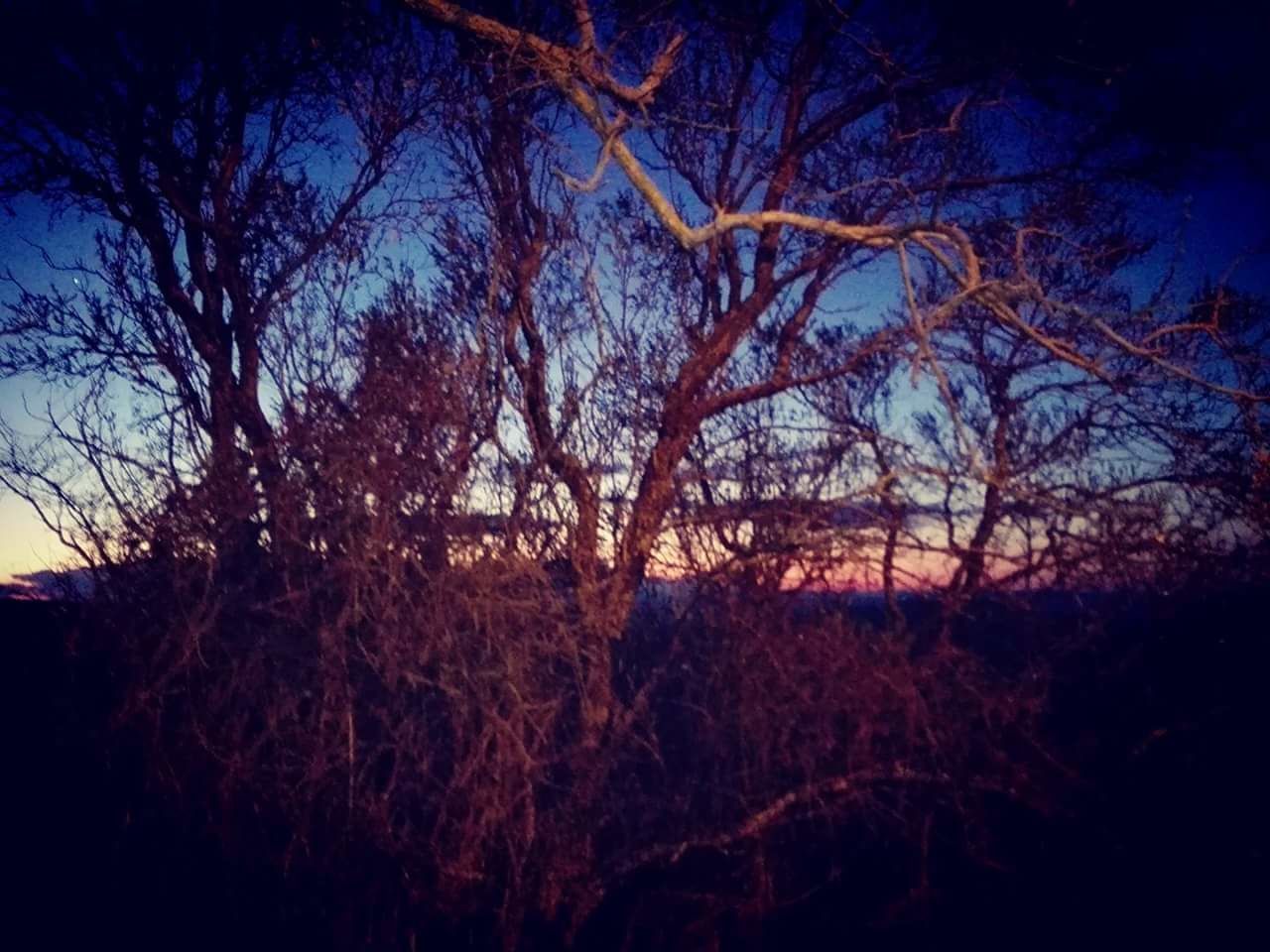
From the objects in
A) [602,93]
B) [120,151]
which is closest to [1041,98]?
[602,93]

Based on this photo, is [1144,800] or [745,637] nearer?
[1144,800]

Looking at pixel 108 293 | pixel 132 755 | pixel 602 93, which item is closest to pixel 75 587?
pixel 132 755

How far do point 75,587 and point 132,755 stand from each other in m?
1.15

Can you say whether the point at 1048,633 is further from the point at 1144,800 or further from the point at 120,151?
the point at 120,151

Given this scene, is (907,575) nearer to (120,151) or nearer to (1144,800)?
(1144,800)

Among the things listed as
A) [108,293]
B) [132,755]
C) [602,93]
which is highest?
[602,93]

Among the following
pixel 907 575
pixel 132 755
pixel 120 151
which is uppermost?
pixel 120 151

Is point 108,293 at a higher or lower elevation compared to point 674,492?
higher

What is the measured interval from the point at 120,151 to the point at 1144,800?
29.1ft

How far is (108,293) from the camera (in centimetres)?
660

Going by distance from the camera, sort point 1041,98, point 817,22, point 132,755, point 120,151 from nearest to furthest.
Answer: point 132,755
point 1041,98
point 817,22
point 120,151

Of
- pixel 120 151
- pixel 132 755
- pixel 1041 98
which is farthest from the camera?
pixel 120 151

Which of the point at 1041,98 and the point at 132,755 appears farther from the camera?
the point at 1041,98

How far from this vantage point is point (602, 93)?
4742 millimetres
